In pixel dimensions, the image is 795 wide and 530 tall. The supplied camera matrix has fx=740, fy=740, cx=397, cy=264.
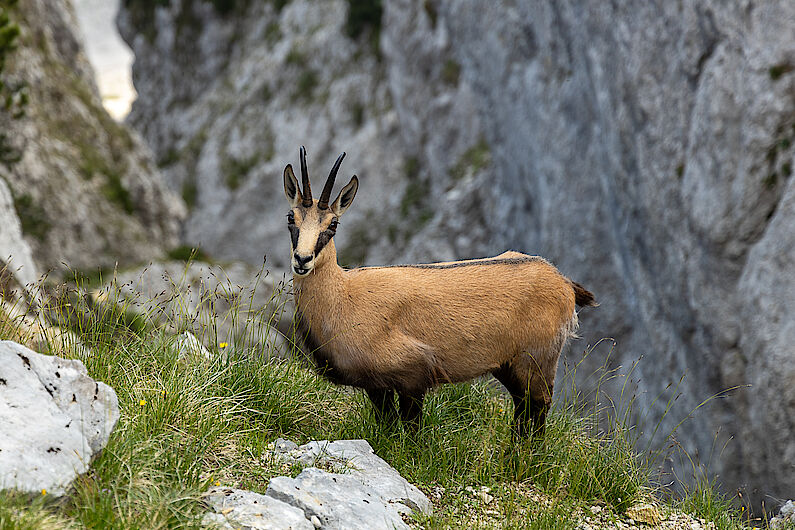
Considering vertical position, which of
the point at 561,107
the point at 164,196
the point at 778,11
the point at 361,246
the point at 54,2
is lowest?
the point at 361,246

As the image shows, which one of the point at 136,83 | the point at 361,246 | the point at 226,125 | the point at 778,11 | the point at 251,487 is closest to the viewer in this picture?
the point at 251,487

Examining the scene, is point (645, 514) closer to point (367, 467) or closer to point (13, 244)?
point (367, 467)

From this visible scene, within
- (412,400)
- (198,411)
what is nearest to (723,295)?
(412,400)

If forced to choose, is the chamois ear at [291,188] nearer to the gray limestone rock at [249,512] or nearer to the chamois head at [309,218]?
the chamois head at [309,218]

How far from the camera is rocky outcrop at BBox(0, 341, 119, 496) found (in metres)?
4.40

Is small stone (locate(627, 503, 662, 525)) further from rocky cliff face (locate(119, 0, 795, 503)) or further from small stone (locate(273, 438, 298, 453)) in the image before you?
small stone (locate(273, 438, 298, 453))

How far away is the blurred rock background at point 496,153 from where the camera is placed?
13.9 m

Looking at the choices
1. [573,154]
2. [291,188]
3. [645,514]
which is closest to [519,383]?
[645,514]

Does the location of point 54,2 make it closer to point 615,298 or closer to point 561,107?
point 561,107

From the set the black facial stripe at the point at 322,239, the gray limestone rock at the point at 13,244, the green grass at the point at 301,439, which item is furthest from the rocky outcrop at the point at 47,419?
the gray limestone rock at the point at 13,244

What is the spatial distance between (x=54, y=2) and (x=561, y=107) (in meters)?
21.9

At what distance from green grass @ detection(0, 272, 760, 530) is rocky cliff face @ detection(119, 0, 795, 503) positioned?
48.9 inches

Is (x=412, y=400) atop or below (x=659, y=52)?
below

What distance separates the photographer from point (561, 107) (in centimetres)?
2316
